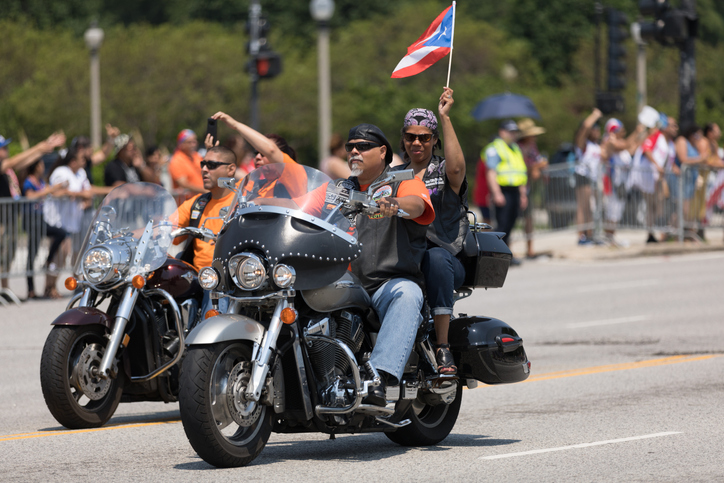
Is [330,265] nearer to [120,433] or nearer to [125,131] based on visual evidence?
[120,433]

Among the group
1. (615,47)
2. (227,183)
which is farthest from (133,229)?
(615,47)

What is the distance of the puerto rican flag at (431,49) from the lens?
7371 mm

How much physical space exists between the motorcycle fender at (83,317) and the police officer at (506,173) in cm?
1097

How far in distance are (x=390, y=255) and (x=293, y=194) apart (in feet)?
2.16

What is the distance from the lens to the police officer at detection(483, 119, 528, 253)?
18.0 metres

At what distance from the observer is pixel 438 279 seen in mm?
6660

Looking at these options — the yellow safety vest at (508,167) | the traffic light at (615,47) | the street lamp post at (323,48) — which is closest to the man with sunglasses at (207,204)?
the yellow safety vest at (508,167)

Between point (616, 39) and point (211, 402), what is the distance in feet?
68.1

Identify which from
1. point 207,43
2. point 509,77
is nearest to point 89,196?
point 207,43

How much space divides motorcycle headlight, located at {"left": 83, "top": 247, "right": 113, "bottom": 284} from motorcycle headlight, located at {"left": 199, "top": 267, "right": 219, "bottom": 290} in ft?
5.70

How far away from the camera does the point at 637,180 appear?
67.4 feet

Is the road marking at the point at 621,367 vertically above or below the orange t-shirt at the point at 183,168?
below

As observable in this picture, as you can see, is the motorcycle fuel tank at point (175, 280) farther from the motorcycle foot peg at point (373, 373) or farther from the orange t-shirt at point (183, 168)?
the orange t-shirt at point (183, 168)

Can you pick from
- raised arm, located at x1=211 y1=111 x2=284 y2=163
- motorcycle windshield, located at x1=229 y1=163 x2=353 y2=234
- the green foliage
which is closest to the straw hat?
raised arm, located at x1=211 y1=111 x2=284 y2=163
